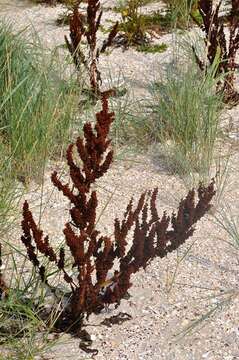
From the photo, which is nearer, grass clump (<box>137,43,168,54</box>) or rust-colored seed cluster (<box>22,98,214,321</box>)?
rust-colored seed cluster (<box>22,98,214,321</box>)

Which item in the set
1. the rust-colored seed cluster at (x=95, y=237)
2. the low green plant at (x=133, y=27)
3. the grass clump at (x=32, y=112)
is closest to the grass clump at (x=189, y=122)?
the grass clump at (x=32, y=112)

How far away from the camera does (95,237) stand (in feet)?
8.53

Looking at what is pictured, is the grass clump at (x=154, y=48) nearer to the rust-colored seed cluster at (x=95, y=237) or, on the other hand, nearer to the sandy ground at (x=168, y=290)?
the sandy ground at (x=168, y=290)

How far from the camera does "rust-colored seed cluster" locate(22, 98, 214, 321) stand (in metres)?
2.38

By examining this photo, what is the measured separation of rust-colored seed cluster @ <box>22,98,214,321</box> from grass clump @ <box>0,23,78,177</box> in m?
0.95

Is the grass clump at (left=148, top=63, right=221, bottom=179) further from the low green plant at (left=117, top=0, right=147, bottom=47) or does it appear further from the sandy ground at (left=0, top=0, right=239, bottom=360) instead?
the low green plant at (left=117, top=0, right=147, bottom=47)

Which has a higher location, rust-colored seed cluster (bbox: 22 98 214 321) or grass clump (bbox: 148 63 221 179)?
grass clump (bbox: 148 63 221 179)

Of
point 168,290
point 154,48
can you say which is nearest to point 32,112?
point 168,290

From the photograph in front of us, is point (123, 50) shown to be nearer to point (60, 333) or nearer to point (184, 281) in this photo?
point (184, 281)

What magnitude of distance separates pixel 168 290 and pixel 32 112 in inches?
52.3

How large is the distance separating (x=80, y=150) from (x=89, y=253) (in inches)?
16.1

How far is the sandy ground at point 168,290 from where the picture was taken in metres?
2.71

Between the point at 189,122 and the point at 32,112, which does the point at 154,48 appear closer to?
the point at 189,122

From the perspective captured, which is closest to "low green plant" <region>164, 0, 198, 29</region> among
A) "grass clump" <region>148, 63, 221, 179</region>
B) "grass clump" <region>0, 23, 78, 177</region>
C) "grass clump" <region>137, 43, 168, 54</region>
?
"grass clump" <region>137, 43, 168, 54</region>
